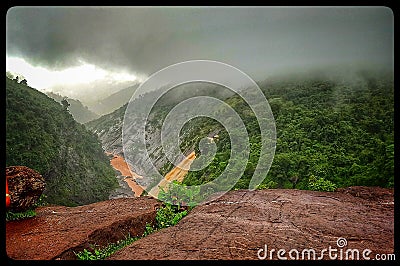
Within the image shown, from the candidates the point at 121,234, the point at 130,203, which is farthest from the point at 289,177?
the point at 121,234

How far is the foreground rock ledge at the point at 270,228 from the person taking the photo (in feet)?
14.7

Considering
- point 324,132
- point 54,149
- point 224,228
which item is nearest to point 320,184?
point 324,132

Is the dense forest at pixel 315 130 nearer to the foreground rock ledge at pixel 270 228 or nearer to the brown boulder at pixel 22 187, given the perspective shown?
the foreground rock ledge at pixel 270 228

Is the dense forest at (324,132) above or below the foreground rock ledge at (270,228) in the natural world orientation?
above

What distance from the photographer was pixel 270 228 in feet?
17.4

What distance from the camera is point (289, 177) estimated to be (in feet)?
34.1

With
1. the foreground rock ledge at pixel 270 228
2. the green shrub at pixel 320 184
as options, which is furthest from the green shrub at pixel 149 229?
the green shrub at pixel 320 184

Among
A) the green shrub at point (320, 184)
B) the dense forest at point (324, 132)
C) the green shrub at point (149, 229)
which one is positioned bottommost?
the green shrub at point (149, 229)

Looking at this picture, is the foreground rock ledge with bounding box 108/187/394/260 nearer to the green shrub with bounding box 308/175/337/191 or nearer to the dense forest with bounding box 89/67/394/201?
the green shrub with bounding box 308/175/337/191

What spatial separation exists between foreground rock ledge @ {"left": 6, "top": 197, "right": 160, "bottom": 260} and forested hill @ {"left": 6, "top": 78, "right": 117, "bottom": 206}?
20.8 ft

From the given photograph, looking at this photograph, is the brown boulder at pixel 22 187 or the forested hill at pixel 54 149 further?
the forested hill at pixel 54 149

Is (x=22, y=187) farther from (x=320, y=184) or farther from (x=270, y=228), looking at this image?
(x=320, y=184)

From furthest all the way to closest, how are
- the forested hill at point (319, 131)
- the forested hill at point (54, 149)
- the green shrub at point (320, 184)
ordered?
1. the forested hill at point (54, 149)
2. the forested hill at point (319, 131)
3. the green shrub at point (320, 184)

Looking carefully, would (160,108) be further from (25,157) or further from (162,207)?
(25,157)
